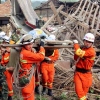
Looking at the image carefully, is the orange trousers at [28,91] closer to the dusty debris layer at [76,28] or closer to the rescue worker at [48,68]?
the rescue worker at [48,68]

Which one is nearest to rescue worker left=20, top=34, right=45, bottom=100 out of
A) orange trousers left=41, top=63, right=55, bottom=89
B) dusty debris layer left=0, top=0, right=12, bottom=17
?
orange trousers left=41, top=63, right=55, bottom=89

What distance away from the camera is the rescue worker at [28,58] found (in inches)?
266

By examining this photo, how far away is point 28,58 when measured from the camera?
6.81 m

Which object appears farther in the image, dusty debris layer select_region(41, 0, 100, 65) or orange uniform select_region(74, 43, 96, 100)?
dusty debris layer select_region(41, 0, 100, 65)

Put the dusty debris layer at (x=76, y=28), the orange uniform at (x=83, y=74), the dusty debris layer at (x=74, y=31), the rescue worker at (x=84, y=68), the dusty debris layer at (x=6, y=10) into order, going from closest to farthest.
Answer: the rescue worker at (x=84, y=68) < the orange uniform at (x=83, y=74) < the dusty debris layer at (x=74, y=31) < the dusty debris layer at (x=76, y=28) < the dusty debris layer at (x=6, y=10)

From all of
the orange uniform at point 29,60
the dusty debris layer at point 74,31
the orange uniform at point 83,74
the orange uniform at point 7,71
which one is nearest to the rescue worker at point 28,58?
the orange uniform at point 29,60

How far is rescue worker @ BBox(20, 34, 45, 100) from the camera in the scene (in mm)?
6758

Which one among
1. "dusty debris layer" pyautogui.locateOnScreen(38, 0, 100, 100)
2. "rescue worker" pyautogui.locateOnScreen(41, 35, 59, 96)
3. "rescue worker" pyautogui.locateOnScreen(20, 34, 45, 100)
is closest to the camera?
"rescue worker" pyautogui.locateOnScreen(20, 34, 45, 100)

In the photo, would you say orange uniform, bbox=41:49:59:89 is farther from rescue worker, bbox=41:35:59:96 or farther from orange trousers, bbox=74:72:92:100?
orange trousers, bbox=74:72:92:100

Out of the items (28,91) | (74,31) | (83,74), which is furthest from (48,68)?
(74,31)

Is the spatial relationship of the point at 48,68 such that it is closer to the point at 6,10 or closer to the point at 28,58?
the point at 28,58

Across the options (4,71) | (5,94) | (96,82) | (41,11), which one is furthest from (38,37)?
(41,11)

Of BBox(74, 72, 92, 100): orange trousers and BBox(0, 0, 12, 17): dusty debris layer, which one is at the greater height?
BBox(0, 0, 12, 17): dusty debris layer

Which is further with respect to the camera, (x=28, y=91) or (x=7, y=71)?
(x=7, y=71)
